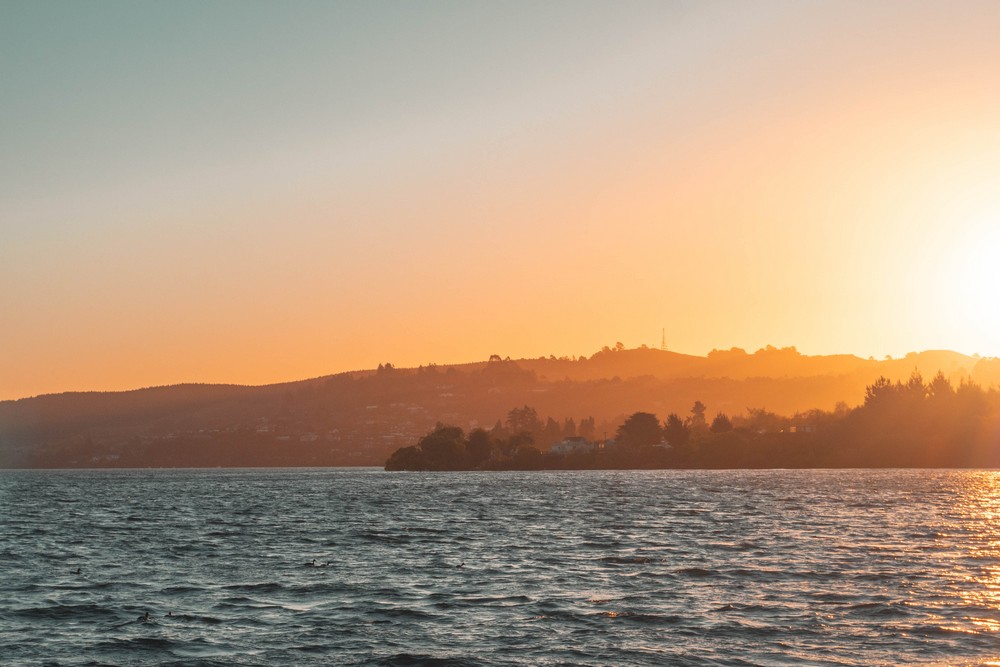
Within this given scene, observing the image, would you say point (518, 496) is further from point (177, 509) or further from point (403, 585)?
point (403, 585)

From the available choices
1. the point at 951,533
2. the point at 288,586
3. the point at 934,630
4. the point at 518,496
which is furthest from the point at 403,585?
the point at 518,496

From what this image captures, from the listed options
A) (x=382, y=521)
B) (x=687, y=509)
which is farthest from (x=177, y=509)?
(x=687, y=509)

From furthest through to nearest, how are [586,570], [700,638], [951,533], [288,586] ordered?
[951,533] < [586,570] < [288,586] < [700,638]

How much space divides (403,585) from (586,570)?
10.6m

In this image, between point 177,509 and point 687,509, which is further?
point 177,509

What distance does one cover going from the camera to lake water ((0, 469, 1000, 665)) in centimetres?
3569

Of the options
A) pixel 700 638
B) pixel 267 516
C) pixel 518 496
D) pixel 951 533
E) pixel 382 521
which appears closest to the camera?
pixel 700 638

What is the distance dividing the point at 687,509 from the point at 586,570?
58106mm

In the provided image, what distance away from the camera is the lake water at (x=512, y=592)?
35.7 metres

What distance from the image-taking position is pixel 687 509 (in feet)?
366

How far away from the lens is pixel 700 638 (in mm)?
37062

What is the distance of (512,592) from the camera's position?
48062 millimetres

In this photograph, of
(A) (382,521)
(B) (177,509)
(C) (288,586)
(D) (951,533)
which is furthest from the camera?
(B) (177,509)

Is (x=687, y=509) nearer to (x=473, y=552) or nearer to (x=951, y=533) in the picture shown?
(x=951, y=533)
